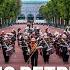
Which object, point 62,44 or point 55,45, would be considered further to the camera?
point 55,45

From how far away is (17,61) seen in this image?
24859 mm

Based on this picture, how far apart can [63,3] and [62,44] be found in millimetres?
47947

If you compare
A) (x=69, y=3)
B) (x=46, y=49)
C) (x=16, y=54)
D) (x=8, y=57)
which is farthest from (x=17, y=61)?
(x=69, y=3)

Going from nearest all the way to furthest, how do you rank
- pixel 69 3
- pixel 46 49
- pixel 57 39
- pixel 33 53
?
pixel 33 53
pixel 46 49
pixel 57 39
pixel 69 3

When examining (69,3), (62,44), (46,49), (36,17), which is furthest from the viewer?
(36,17)

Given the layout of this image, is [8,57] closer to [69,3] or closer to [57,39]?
[57,39]

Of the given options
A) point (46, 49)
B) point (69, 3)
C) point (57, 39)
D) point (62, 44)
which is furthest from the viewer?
point (69, 3)

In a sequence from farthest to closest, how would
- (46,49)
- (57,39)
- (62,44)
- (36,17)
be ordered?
(36,17) < (57,39) < (62,44) < (46,49)

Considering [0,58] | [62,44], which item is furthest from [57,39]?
[0,58]

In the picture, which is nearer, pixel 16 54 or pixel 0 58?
pixel 0 58

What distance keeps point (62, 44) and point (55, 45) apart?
226 centimetres

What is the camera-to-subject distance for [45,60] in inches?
971

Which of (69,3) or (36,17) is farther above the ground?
(69,3)

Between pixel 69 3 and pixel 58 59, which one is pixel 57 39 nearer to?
pixel 58 59
